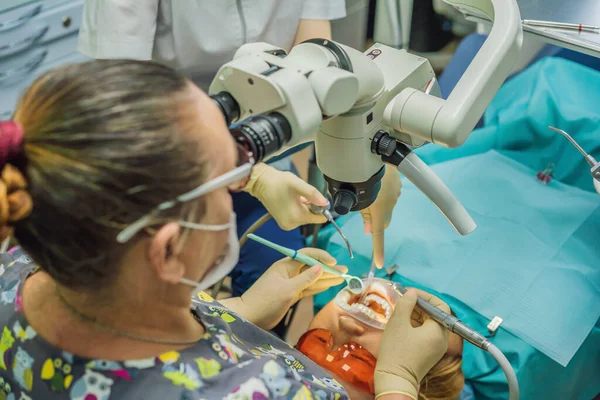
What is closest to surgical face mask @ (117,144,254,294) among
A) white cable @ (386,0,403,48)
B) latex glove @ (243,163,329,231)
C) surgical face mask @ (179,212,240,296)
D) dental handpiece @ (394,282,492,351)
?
surgical face mask @ (179,212,240,296)

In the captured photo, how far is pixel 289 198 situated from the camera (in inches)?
50.9

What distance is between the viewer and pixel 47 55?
2.28 meters

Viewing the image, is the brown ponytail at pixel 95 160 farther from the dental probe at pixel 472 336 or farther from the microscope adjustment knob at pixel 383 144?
the dental probe at pixel 472 336

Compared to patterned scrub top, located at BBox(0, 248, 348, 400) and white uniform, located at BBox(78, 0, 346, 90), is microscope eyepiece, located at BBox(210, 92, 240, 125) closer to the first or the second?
patterned scrub top, located at BBox(0, 248, 348, 400)

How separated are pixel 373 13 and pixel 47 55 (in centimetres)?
140

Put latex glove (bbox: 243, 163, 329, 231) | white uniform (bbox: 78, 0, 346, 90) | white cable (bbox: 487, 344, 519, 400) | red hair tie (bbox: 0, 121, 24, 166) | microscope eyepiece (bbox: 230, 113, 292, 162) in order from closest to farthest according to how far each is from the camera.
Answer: red hair tie (bbox: 0, 121, 24, 166), microscope eyepiece (bbox: 230, 113, 292, 162), white cable (bbox: 487, 344, 519, 400), latex glove (bbox: 243, 163, 329, 231), white uniform (bbox: 78, 0, 346, 90)

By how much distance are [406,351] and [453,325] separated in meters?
0.11

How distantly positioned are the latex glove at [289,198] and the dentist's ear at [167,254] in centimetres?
51

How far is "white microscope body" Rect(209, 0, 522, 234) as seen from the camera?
0.79 metres

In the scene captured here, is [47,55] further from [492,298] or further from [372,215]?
[492,298]

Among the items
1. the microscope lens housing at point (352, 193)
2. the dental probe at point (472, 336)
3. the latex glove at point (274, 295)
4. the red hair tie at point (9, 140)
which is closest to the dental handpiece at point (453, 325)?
the dental probe at point (472, 336)

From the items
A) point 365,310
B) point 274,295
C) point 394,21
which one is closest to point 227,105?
point 274,295

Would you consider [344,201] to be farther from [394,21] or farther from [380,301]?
[394,21]

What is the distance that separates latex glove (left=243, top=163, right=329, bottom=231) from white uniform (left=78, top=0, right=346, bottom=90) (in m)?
0.48
